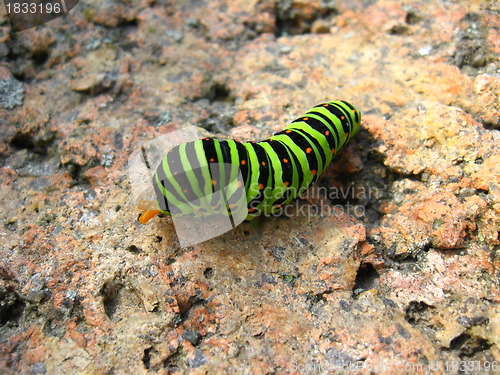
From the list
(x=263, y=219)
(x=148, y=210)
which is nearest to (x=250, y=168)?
(x=263, y=219)

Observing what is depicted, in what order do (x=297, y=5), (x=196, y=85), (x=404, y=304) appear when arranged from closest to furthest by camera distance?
1. (x=404, y=304)
2. (x=196, y=85)
3. (x=297, y=5)

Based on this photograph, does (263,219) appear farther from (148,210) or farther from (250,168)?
(148,210)

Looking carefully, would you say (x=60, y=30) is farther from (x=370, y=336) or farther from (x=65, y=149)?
(x=370, y=336)

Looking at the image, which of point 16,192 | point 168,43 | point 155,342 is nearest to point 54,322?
point 155,342

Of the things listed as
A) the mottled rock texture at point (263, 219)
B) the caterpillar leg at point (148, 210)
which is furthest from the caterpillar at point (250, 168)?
the mottled rock texture at point (263, 219)

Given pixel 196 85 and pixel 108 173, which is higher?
pixel 196 85

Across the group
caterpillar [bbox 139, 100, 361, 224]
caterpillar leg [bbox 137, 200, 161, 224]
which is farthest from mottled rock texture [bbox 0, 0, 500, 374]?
Result: caterpillar [bbox 139, 100, 361, 224]
